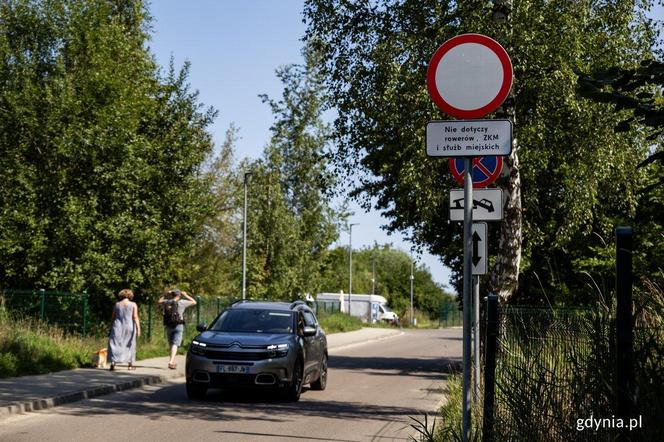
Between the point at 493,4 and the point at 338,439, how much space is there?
8.24 metres

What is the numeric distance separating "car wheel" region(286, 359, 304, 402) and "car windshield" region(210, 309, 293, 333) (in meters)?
0.76

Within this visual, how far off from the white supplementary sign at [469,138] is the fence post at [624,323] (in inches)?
86.6

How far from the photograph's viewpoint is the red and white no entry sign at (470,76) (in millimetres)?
7434

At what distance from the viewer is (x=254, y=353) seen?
15.2 m

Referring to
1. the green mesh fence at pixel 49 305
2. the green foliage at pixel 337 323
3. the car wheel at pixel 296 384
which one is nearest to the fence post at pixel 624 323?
the car wheel at pixel 296 384

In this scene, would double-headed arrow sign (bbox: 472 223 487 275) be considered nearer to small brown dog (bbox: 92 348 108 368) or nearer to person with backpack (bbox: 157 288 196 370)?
person with backpack (bbox: 157 288 196 370)

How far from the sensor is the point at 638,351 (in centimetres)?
651

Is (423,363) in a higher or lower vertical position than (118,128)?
lower

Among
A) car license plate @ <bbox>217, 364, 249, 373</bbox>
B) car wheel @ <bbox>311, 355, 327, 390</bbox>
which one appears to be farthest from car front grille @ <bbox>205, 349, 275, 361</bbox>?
car wheel @ <bbox>311, 355, 327, 390</bbox>

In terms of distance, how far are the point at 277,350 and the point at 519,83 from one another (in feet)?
20.9

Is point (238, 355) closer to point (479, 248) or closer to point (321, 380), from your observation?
point (321, 380)

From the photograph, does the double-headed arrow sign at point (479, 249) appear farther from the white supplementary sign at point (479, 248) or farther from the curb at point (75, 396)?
the curb at point (75, 396)

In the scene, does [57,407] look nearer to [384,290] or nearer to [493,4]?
[493,4]

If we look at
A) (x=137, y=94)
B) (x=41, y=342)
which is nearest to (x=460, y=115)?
(x=41, y=342)
